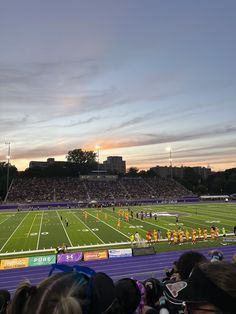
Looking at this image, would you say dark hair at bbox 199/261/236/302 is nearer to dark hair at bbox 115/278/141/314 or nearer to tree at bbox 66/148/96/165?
dark hair at bbox 115/278/141/314

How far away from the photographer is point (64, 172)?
11962 centimetres

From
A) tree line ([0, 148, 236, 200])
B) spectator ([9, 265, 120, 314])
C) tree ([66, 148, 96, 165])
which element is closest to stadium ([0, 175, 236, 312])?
spectator ([9, 265, 120, 314])

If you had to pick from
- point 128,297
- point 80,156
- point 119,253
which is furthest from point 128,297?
point 80,156

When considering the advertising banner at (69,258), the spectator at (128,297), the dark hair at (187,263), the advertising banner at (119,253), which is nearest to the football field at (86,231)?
the advertising banner at (119,253)

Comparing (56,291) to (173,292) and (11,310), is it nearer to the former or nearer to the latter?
(11,310)

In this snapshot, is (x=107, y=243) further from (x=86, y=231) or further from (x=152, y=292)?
(x=152, y=292)

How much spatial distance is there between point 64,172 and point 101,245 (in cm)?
9275

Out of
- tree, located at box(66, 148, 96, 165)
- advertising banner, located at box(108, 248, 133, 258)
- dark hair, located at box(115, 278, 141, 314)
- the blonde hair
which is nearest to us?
the blonde hair

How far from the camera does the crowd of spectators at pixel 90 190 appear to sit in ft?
274

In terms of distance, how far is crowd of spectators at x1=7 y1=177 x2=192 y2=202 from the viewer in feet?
274

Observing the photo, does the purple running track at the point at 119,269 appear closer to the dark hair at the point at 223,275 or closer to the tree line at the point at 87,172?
the dark hair at the point at 223,275

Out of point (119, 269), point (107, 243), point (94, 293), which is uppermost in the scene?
point (94, 293)

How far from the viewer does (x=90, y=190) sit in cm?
9144

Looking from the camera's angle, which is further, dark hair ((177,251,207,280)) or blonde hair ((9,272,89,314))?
dark hair ((177,251,207,280))
